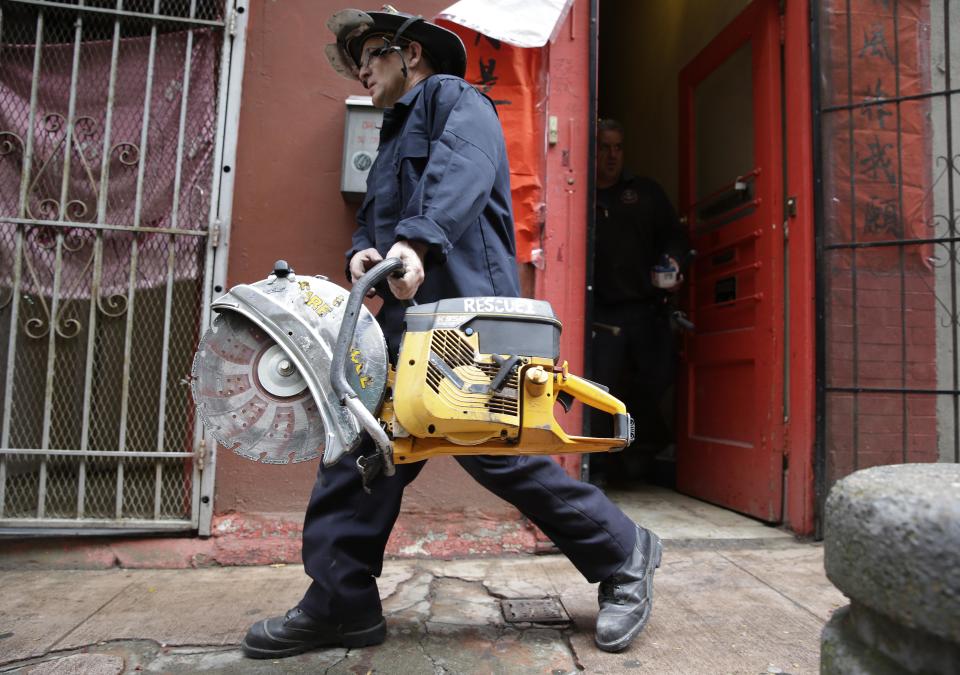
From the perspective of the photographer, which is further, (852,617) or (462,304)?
(462,304)

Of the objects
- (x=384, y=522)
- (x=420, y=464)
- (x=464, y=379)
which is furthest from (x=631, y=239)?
(x=464, y=379)

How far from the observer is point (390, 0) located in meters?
2.78

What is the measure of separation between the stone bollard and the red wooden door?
7.73 ft

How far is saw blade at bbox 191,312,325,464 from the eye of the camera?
1414mm

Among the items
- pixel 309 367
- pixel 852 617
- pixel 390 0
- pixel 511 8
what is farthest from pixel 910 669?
pixel 390 0

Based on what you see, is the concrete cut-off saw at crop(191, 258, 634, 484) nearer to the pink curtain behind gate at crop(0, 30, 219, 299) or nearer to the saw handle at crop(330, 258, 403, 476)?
the saw handle at crop(330, 258, 403, 476)

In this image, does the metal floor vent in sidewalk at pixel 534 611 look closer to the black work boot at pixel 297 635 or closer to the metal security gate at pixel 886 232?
the black work boot at pixel 297 635

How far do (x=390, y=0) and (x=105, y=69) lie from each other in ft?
4.05

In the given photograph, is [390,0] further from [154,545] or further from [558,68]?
[154,545]

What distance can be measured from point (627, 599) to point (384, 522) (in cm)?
71

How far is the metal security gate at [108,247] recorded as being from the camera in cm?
259

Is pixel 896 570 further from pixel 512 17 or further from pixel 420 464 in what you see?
pixel 512 17

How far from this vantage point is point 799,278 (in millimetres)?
2945

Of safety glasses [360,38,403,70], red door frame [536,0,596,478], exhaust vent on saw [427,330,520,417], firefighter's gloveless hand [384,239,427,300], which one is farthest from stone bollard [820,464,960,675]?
red door frame [536,0,596,478]
